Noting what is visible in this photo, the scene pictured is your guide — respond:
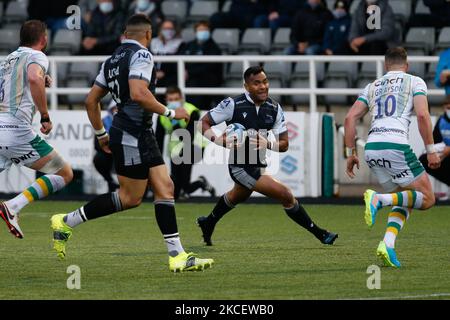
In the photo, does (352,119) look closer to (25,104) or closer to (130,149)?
(130,149)

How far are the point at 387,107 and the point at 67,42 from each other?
13.4 meters

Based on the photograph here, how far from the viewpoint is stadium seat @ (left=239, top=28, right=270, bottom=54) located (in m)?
23.1

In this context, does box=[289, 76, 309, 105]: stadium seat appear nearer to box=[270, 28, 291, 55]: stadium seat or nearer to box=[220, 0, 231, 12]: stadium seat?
box=[270, 28, 291, 55]: stadium seat

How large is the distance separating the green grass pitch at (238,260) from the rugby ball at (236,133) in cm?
118

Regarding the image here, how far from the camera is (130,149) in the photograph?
11.6 meters

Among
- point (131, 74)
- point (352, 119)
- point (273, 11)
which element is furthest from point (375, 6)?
point (131, 74)

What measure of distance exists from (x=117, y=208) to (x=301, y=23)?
10906 millimetres

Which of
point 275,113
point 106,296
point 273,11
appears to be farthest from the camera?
point 273,11

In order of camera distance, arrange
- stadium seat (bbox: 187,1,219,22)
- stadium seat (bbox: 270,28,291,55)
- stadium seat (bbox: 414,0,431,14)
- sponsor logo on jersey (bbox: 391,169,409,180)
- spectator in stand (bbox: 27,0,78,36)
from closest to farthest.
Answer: sponsor logo on jersey (bbox: 391,169,409,180)
stadium seat (bbox: 414,0,431,14)
stadium seat (bbox: 270,28,291,55)
stadium seat (bbox: 187,1,219,22)
spectator in stand (bbox: 27,0,78,36)

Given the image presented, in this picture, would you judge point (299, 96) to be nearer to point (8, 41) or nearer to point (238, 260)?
point (8, 41)

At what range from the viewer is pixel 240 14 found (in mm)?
23891

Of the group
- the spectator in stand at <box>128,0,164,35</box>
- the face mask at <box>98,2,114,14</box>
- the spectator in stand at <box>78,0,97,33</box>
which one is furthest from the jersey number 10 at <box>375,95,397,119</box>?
the spectator in stand at <box>78,0,97,33</box>

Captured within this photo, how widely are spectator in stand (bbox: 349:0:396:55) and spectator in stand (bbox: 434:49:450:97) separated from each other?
235 centimetres

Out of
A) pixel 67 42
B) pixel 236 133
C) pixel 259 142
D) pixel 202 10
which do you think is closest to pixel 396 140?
pixel 259 142
